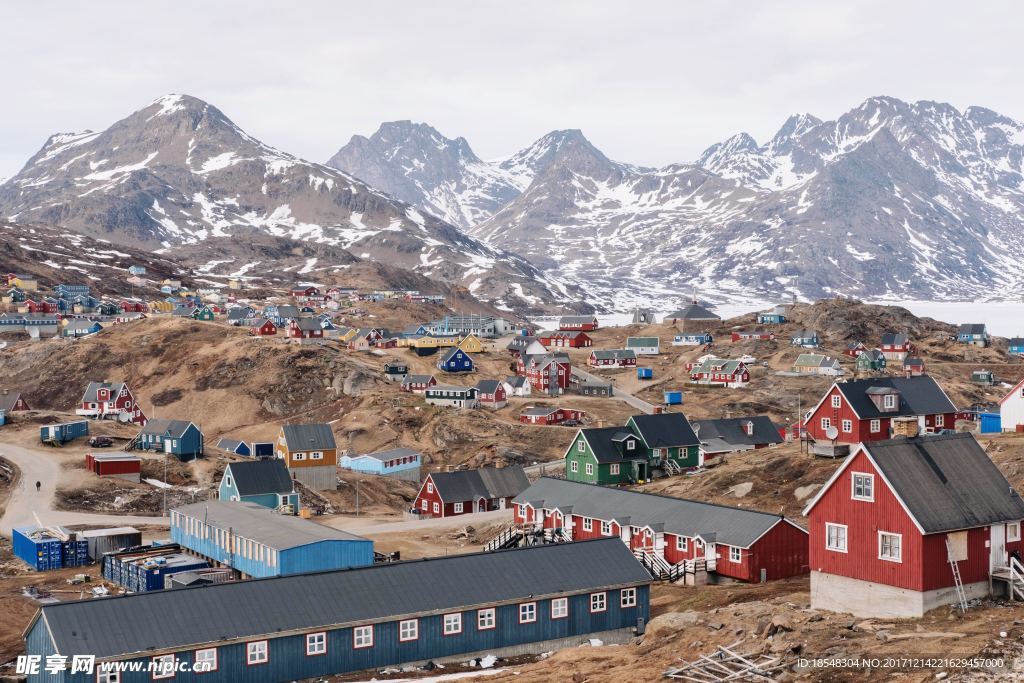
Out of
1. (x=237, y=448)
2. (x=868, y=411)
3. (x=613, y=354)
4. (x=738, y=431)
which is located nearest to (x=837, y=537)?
(x=868, y=411)

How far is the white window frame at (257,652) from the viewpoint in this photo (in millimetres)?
42125

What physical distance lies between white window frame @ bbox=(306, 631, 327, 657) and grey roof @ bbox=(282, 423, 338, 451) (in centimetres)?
6401

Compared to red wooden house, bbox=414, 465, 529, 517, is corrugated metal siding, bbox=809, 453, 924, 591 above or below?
above

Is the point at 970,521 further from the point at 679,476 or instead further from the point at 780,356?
the point at 780,356

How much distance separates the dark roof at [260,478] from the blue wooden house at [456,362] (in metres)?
84.0

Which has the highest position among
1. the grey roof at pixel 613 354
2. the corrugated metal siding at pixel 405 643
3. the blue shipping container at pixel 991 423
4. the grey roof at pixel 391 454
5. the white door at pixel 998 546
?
the grey roof at pixel 613 354

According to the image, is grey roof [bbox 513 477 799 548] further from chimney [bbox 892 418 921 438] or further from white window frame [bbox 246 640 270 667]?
white window frame [bbox 246 640 270 667]

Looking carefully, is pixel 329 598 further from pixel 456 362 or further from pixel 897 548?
pixel 456 362

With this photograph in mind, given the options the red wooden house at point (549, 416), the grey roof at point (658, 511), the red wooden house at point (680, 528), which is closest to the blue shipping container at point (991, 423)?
the grey roof at point (658, 511)

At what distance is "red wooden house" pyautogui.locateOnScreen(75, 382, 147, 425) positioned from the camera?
460ft

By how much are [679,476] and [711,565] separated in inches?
1145

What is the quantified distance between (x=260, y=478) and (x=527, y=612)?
46594mm

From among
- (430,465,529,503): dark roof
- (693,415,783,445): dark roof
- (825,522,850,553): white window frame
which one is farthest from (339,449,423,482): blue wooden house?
(825,522,850,553): white window frame

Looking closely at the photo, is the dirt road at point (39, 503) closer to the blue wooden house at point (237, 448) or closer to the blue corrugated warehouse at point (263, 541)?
the blue corrugated warehouse at point (263, 541)
